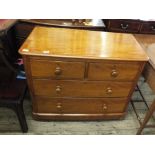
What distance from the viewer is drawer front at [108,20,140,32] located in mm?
1617

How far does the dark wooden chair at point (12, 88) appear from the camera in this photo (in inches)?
47.4

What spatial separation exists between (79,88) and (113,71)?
285 mm

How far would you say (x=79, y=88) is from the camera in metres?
1.28

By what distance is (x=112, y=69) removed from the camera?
3.84 feet

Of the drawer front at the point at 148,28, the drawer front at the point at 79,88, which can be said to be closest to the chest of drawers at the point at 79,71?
the drawer front at the point at 79,88

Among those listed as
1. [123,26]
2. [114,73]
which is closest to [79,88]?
[114,73]

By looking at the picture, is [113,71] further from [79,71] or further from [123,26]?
[123,26]

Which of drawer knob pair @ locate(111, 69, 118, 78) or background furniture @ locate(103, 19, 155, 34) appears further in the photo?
background furniture @ locate(103, 19, 155, 34)

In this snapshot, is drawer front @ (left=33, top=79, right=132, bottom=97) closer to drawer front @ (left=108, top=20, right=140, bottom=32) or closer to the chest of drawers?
the chest of drawers

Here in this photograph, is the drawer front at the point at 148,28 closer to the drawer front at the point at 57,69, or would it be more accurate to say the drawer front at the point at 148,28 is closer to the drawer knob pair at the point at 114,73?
the drawer knob pair at the point at 114,73

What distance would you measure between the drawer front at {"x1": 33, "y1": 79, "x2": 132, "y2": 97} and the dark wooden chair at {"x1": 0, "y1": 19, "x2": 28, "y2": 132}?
130 millimetres

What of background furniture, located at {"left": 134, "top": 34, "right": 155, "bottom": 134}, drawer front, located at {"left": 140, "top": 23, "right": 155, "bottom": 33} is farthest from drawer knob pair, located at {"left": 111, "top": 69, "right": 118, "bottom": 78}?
drawer front, located at {"left": 140, "top": 23, "right": 155, "bottom": 33}

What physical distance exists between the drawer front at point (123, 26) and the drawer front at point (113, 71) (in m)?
0.61
